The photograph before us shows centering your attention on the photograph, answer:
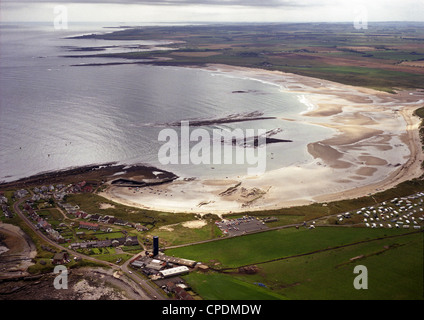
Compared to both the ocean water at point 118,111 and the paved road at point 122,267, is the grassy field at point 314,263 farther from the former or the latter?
the ocean water at point 118,111

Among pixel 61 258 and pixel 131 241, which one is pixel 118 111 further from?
pixel 61 258

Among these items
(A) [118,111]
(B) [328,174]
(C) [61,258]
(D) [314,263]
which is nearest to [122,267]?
(C) [61,258]

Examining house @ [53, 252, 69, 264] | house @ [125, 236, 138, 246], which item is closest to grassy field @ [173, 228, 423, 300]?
house @ [125, 236, 138, 246]

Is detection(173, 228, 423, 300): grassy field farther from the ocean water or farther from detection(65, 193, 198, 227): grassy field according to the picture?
the ocean water

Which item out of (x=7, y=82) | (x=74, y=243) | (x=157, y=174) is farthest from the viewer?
(x=7, y=82)

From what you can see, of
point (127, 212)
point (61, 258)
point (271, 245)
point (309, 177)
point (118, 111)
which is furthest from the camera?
point (118, 111)

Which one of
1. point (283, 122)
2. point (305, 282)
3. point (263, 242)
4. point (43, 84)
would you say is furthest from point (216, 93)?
point (305, 282)
